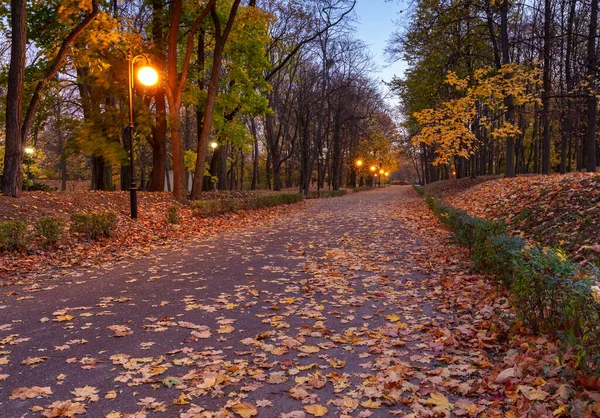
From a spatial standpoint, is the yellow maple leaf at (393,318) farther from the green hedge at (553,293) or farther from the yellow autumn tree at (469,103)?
the yellow autumn tree at (469,103)

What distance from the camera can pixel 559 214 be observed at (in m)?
8.19

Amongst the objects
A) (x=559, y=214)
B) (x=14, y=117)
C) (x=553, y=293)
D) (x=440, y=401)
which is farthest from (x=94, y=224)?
(x=559, y=214)

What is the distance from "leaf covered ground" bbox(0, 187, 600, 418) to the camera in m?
3.00

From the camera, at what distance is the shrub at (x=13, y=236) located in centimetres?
782

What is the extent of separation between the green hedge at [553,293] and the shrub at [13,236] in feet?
28.1

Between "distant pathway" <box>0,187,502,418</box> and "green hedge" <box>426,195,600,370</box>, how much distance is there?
2.08 ft

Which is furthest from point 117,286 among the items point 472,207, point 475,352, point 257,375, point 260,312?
point 472,207

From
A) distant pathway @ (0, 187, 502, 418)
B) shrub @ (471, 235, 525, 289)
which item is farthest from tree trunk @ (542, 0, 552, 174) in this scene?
distant pathway @ (0, 187, 502, 418)

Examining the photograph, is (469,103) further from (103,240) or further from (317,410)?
(317,410)

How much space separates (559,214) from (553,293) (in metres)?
5.68

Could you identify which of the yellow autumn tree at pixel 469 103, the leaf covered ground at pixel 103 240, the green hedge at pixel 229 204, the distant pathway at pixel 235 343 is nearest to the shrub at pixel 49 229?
the leaf covered ground at pixel 103 240

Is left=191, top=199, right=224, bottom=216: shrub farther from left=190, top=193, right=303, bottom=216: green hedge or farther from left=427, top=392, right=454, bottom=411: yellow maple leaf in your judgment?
left=427, top=392, right=454, bottom=411: yellow maple leaf

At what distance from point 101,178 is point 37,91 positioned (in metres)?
9.13

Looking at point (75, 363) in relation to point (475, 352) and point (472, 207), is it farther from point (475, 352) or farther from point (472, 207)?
point (472, 207)
